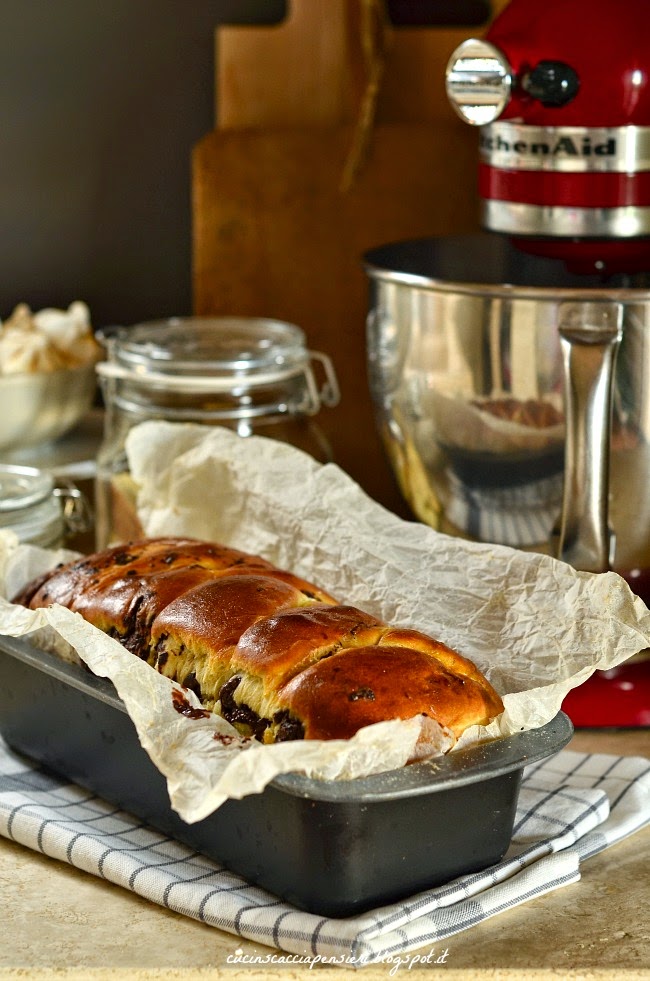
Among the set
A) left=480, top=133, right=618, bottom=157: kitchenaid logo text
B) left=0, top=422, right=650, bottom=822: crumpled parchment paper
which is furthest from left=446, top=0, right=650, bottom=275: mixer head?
left=0, top=422, right=650, bottom=822: crumpled parchment paper

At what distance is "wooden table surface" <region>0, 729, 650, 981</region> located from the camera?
602mm

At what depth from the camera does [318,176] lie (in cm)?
125

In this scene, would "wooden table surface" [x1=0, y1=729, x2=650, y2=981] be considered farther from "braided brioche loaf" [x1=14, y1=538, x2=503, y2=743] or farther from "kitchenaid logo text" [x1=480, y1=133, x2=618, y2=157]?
"kitchenaid logo text" [x1=480, y1=133, x2=618, y2=157]

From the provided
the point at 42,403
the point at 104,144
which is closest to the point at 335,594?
the point at 42,403

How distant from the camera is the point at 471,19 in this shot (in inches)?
49.3

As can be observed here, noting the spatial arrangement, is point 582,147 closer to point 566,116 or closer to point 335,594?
point 566,116

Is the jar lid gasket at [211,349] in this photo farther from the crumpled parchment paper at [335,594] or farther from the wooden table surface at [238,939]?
the wooden table surface at [238,939]

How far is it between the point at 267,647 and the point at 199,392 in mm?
413

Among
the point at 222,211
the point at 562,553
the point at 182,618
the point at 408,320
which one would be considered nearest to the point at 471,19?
the point at 222,211

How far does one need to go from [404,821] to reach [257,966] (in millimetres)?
91

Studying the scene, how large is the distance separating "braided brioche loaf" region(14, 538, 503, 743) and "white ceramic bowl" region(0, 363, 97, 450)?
42 centimetres

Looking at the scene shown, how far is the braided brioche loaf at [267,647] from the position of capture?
63 cm

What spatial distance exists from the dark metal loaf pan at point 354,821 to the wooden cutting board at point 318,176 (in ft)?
1.97

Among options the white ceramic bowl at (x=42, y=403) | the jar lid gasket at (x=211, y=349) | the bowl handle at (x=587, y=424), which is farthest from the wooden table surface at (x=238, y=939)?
the white ceramic bowl at (x=42, y=403)
